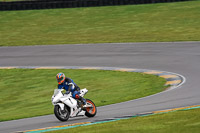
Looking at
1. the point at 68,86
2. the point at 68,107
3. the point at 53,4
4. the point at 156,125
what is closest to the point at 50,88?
the point at 68,86

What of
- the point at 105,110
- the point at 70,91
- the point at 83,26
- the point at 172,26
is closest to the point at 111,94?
the point at 105,110

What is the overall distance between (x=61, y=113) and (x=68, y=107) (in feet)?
0.96

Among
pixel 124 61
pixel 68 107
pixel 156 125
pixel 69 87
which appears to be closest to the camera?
pixel 156 125

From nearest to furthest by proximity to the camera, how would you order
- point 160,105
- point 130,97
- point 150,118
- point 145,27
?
point 150,118 < point 160,105 < point 130,97 < point 145,27

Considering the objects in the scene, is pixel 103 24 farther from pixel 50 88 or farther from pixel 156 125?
pixel 156 125

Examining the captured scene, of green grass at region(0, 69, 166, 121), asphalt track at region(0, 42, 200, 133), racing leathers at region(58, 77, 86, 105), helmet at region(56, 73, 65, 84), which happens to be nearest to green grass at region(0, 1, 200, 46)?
asphalt track at region(0, 42, 200, 133)

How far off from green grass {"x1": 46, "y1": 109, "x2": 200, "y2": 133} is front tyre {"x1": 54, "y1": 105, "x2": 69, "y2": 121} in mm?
1643

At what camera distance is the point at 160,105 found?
15430mm

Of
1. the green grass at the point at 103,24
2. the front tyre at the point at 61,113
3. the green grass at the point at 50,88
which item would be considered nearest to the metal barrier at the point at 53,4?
the green grass at the point at 103,24

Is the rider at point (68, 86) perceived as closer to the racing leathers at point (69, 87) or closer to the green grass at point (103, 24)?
the racing leathers at point (69, 87)

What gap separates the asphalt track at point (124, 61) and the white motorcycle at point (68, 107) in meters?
0.20

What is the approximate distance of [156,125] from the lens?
11531 mm

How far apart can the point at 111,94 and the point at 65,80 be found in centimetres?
564

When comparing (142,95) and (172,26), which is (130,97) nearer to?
(142,95)
